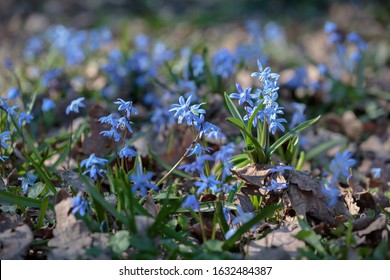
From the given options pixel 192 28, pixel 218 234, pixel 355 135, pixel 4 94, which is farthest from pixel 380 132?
pixel 192 28

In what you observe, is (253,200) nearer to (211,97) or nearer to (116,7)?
(211,97)

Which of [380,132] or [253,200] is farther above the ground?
[253,200]

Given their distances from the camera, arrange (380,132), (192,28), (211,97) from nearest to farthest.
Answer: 1. (211,97)
2. (380,132)
3. (192,28)

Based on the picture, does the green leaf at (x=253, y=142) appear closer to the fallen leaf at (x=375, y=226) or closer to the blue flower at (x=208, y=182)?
the blue flower at (x=208, y=182)

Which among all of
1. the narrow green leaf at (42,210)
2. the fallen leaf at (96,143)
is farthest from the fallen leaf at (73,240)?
the fallen leaf at (96,143)

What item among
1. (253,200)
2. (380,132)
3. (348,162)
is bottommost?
(380,132)

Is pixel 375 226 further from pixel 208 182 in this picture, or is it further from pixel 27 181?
pixel 27 181

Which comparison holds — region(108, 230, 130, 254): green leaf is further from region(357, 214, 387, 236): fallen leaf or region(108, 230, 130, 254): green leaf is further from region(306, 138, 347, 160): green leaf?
region(306, 138, 347, 160): green leaf
